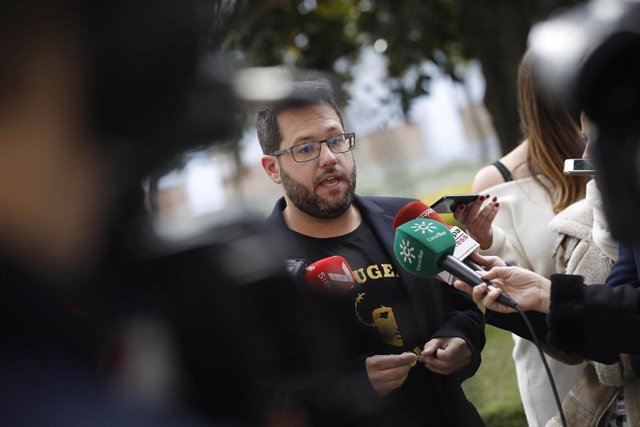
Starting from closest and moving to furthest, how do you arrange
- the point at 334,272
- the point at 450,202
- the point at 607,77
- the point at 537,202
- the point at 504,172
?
1. the point at 607,77
2. the point at 334,272
3. the point at 450,202
4. the point at 537,202
5. the point at 504,172

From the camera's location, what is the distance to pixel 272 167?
2574 mm

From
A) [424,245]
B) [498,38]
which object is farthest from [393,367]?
[498,38]

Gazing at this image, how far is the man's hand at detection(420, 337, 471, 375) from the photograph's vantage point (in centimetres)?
231

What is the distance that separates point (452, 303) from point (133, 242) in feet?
5.92

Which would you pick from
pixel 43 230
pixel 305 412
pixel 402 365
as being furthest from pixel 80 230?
pixel 402 365

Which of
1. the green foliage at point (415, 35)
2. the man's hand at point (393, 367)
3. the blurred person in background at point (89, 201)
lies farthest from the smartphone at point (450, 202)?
the green foliage at point (415, 35)

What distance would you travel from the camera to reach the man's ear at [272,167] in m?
2.51

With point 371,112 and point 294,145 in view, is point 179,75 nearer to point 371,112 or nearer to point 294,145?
point 294,145

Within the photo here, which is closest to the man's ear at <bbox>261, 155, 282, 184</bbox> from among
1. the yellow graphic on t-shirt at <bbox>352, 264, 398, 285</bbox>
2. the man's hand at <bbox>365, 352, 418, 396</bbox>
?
Answer: the yellow graphic on t-shirt at <bbox>352, 264, 398, 285</bbox>

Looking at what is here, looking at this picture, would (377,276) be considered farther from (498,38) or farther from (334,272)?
(498,38)

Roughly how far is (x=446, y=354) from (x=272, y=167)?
79 centimetres

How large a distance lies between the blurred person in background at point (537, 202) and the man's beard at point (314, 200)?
22.3 inches

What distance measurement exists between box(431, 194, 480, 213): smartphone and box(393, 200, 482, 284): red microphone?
48mm

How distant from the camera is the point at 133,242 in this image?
945 mm
